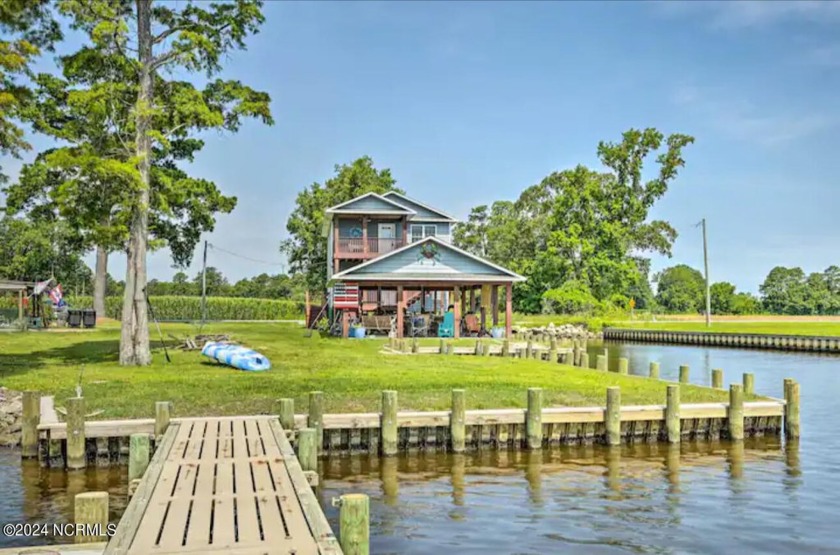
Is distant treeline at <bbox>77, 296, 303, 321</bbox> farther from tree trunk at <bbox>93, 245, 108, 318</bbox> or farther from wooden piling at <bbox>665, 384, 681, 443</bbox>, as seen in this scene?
wooden piling at <bbox>665, 384, 681, 443</bbox>

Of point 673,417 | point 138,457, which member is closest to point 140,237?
point 138,457

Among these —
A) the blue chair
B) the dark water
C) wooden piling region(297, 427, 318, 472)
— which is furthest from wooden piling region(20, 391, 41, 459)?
the blue chair

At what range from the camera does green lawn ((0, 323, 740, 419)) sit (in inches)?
653

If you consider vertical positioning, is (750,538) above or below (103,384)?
below

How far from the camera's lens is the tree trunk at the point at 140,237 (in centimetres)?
2284

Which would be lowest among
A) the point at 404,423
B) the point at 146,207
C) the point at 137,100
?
the point at 404,423

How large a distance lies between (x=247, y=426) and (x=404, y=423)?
324 centimetres

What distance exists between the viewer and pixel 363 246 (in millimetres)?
45438

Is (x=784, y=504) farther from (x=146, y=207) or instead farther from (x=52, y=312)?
(x=52, y=312)

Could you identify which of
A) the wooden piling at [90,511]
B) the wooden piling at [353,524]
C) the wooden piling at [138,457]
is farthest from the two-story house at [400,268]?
the wooden piling at [353,524]

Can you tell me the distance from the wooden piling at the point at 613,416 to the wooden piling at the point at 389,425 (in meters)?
4.51

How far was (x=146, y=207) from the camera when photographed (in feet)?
74.6

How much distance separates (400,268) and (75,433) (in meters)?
27.1

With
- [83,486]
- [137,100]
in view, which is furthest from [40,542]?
[137,100]
